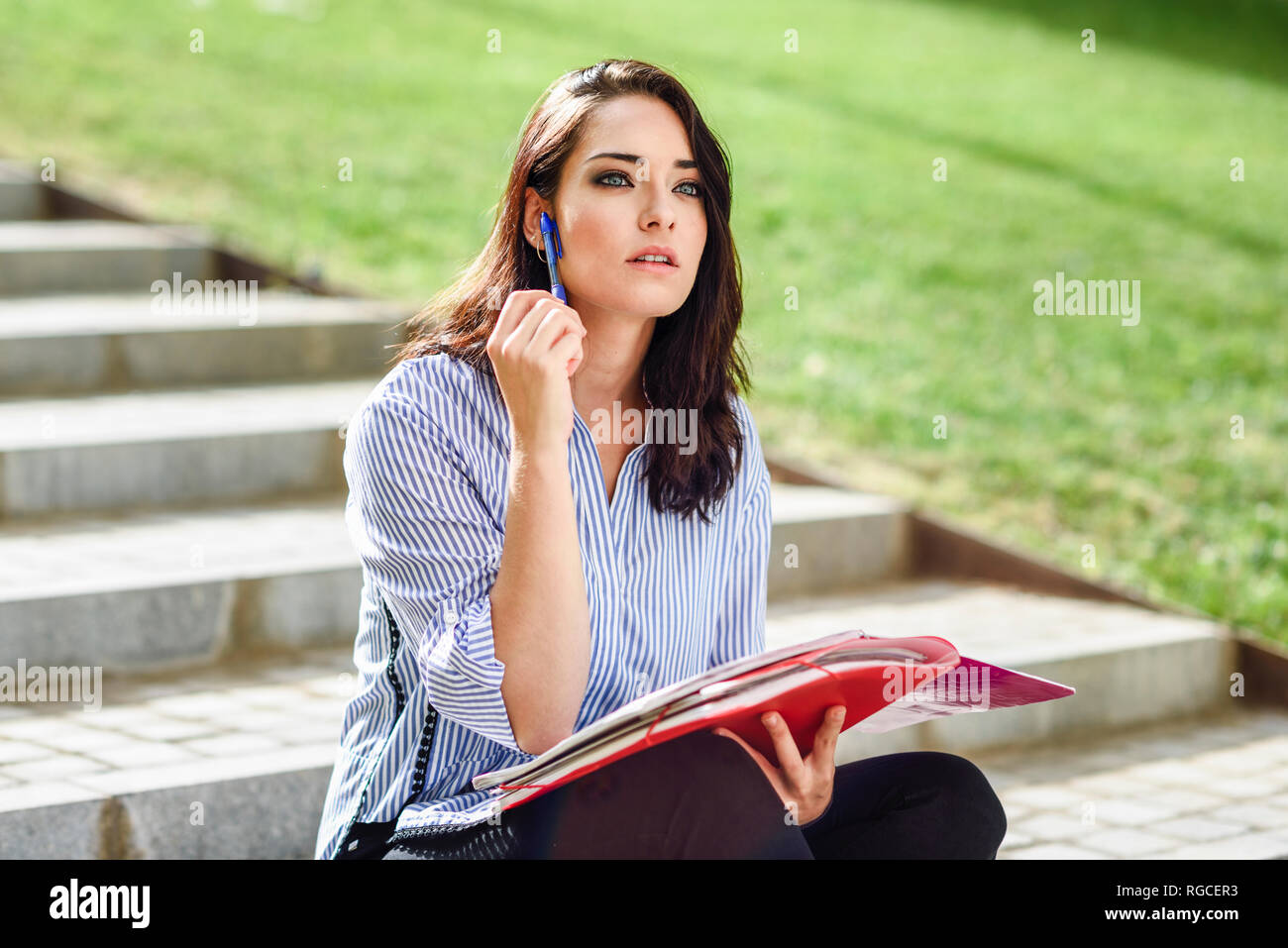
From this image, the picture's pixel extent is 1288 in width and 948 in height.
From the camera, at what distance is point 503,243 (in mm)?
2863

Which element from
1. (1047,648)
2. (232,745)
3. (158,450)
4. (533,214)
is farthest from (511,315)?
(158,450)

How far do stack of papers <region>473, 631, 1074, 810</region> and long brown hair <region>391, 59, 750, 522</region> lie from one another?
1.87ft

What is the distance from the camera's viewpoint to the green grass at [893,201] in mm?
6445

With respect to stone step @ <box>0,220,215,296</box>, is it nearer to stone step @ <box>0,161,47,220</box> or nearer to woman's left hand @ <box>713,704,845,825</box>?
stone step @ <box>0,161,47,220</box>

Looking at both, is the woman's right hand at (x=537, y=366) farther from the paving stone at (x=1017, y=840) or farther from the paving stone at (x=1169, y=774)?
the paving stone at (x=1169, y=774)

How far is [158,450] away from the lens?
5.21 metres

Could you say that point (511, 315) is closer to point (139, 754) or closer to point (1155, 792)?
point (139, 754)

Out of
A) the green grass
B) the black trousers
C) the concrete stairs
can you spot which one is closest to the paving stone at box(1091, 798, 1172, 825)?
the concrete stairs

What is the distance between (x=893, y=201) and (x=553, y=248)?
7.26 metres

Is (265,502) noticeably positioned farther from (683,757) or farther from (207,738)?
(683,757)

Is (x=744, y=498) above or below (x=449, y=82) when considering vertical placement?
below
